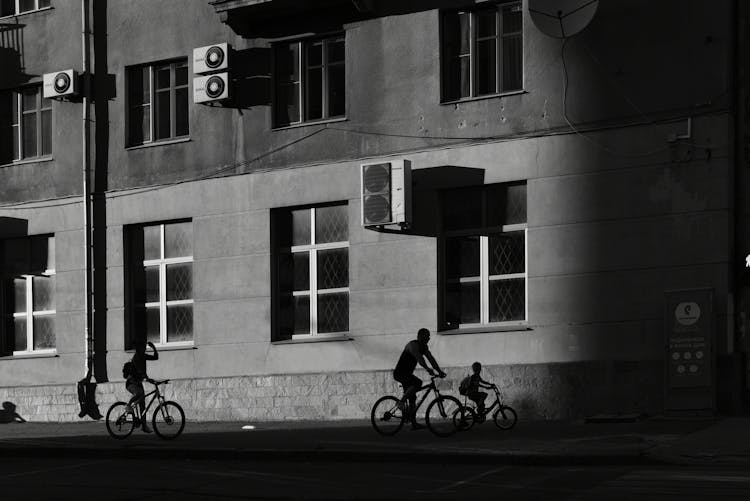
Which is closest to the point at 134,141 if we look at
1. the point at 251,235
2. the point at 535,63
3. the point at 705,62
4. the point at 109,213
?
the point at 109,213

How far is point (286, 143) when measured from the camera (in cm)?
2695

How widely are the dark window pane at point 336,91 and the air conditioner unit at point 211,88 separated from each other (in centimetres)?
196

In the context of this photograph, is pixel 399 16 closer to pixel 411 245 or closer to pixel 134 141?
pixel 411 245

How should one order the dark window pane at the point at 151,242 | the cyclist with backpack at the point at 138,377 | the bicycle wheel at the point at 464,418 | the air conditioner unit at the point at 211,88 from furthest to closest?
the dark window pane at the point at 151,242
the air conditioner unit at the point at 211,88
the cyclist with backpack at the point at 138,377
the bicycle wheel at the point at 464,418

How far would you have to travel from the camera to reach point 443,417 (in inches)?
858

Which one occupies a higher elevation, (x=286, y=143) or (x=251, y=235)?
(x=286, y=143)

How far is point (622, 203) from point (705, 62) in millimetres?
2544

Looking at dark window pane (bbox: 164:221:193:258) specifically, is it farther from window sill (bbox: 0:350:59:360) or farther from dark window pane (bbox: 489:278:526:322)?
dark window pane (bbox: 489:278:526:322)

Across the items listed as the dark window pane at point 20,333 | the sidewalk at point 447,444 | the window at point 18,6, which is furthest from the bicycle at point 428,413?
the window at point 18,6

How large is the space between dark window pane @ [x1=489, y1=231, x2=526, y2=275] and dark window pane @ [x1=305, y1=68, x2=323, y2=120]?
14.7 ft

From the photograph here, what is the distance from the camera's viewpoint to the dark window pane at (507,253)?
957 inches

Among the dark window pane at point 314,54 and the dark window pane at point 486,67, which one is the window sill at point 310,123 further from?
the dark window pane at point 486,67

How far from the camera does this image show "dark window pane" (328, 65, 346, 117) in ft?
87.4

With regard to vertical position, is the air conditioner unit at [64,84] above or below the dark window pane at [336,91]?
above
